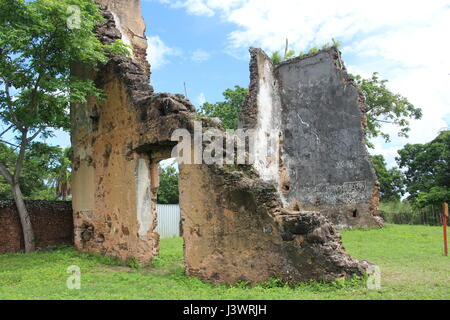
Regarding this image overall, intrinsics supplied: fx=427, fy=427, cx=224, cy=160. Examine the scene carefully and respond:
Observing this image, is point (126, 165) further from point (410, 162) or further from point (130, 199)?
point (410, 162)

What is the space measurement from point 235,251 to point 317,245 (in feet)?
4.01

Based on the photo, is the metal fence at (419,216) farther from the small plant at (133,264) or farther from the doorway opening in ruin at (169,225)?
the small plant at (133,264)

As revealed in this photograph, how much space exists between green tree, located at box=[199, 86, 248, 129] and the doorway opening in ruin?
4.49m

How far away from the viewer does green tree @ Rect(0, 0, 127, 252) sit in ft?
26.4

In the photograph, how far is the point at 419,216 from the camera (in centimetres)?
1789

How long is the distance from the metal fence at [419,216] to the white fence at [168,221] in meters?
9.14

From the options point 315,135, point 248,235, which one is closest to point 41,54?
point 248,235

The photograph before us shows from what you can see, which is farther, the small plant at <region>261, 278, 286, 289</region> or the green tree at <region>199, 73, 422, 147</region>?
the green tree at <region>199, 73, 422, 147</region>

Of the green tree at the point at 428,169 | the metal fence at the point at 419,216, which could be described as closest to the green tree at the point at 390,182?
the green tree at the point at 428,169

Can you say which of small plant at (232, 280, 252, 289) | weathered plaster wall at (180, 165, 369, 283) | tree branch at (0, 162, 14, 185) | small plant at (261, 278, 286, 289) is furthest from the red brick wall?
small plant at (261, 278, 286, 289)

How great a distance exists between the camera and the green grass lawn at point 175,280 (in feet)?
16.7

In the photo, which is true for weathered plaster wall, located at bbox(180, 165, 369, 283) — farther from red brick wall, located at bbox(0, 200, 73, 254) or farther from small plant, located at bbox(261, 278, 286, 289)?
red brick wall, located at bbox(0, 200, 73, 254)

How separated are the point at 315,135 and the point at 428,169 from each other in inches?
446
